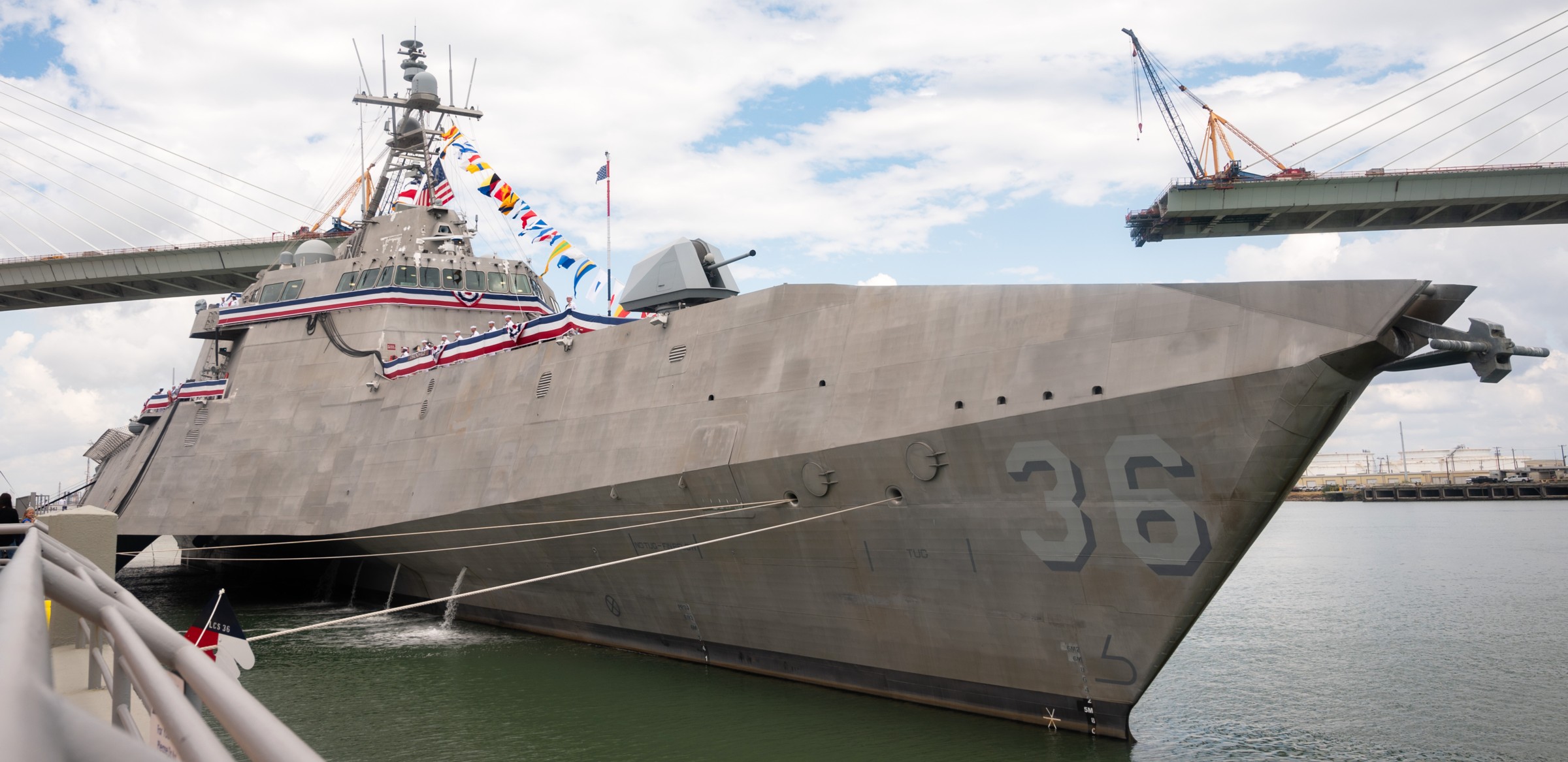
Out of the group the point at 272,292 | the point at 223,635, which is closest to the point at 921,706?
the point at 223,635

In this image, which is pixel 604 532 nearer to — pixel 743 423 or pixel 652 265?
pixel 743 423

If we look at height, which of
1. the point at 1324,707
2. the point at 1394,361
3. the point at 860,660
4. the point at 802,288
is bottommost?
the point at 1324,707

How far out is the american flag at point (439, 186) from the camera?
21.9 m

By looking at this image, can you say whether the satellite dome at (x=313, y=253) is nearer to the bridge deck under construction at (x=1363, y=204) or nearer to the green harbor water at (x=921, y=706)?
the green harbor water at (x=921, y=706)

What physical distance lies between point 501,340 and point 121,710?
14.7 m

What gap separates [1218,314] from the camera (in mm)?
8883

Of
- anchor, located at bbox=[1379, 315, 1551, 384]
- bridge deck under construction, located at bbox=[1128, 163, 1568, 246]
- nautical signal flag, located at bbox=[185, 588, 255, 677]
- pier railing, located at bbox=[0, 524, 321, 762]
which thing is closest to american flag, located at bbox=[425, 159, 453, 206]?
nautical signal flag, located at bbox=[185, 588, 255, 677]

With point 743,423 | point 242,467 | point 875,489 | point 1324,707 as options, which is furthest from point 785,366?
point 242,467

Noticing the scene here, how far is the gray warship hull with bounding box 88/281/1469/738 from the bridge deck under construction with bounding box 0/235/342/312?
31.1 m

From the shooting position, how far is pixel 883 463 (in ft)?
34.6

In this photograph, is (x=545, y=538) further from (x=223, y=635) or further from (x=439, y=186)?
(x=439, y=186)

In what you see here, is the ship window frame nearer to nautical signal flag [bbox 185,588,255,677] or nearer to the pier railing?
nautical signal flag [bbox 185,588,255,677]

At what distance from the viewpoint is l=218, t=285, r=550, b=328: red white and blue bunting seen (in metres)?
20.4

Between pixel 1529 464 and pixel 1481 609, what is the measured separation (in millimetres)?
94070
